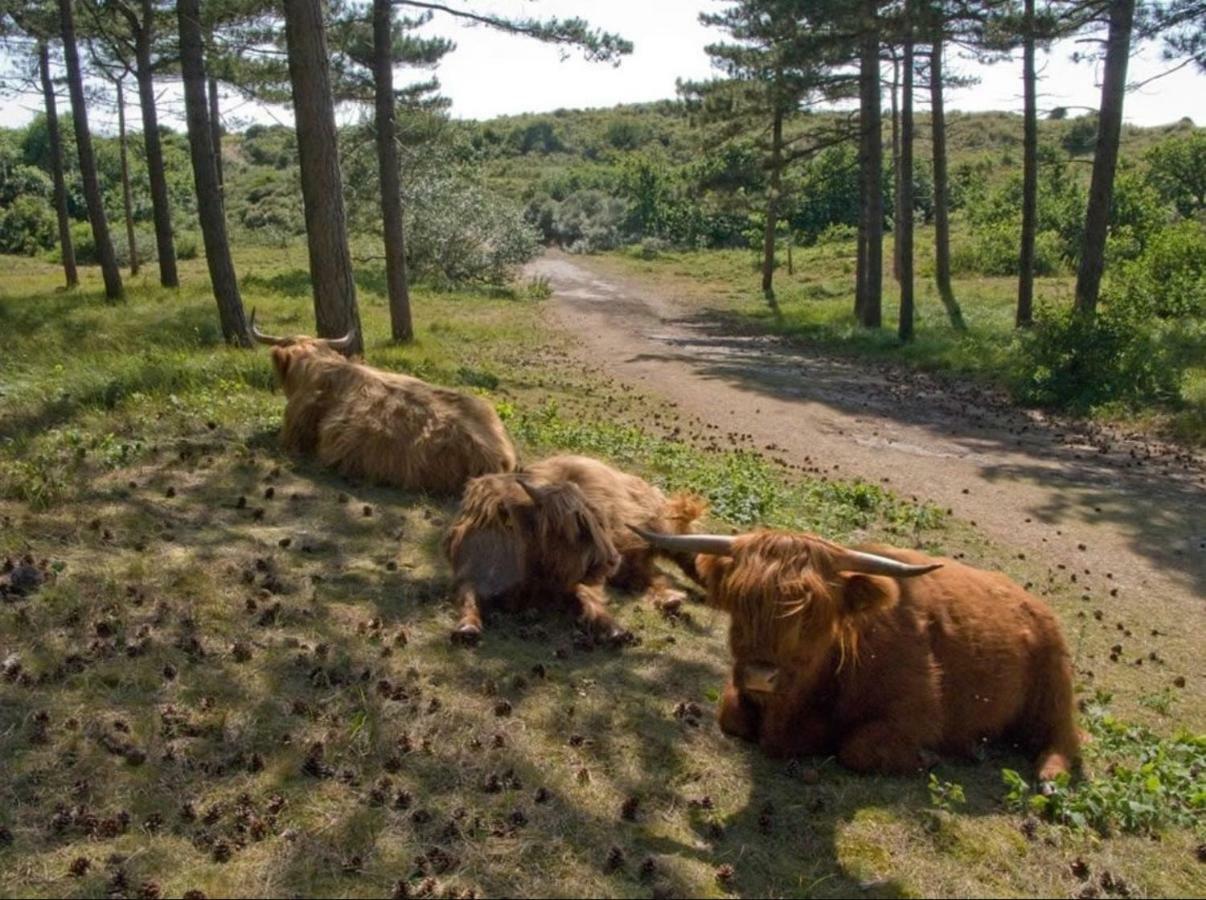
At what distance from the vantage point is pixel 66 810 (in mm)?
3449

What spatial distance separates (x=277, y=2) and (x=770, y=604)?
536 inches

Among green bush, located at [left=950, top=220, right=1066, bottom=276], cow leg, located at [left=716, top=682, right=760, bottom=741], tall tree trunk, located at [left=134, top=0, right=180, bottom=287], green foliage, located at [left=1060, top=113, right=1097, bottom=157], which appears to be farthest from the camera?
green foliage, located at [left=1060, top=113, right=1097, bottom=157]

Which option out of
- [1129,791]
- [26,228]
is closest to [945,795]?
[1129,791]

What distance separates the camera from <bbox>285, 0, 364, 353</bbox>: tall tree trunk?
10492mm

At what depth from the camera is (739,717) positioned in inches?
174

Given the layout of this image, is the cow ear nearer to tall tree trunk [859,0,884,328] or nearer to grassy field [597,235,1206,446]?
grassy field [597,235,1206,446]

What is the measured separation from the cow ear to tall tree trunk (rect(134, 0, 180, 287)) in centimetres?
2154

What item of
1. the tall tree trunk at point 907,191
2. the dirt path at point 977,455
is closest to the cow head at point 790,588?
the dirt path at point 977,455

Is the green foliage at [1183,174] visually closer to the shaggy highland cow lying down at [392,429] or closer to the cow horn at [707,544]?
the shaggy highland cow lying down at [392,429]

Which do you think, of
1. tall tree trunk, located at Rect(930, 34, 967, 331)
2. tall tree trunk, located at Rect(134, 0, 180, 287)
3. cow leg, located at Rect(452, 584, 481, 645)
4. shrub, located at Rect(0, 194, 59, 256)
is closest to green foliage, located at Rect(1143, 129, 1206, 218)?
tall tree trunk, located at Rect(930, 34, 967, 331)

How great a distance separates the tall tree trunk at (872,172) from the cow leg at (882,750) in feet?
62.6

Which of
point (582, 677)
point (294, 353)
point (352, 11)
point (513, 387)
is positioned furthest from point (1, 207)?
point (582, 677)

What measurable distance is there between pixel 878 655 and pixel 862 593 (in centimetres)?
44

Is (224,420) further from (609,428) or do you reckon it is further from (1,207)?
(1,207)
